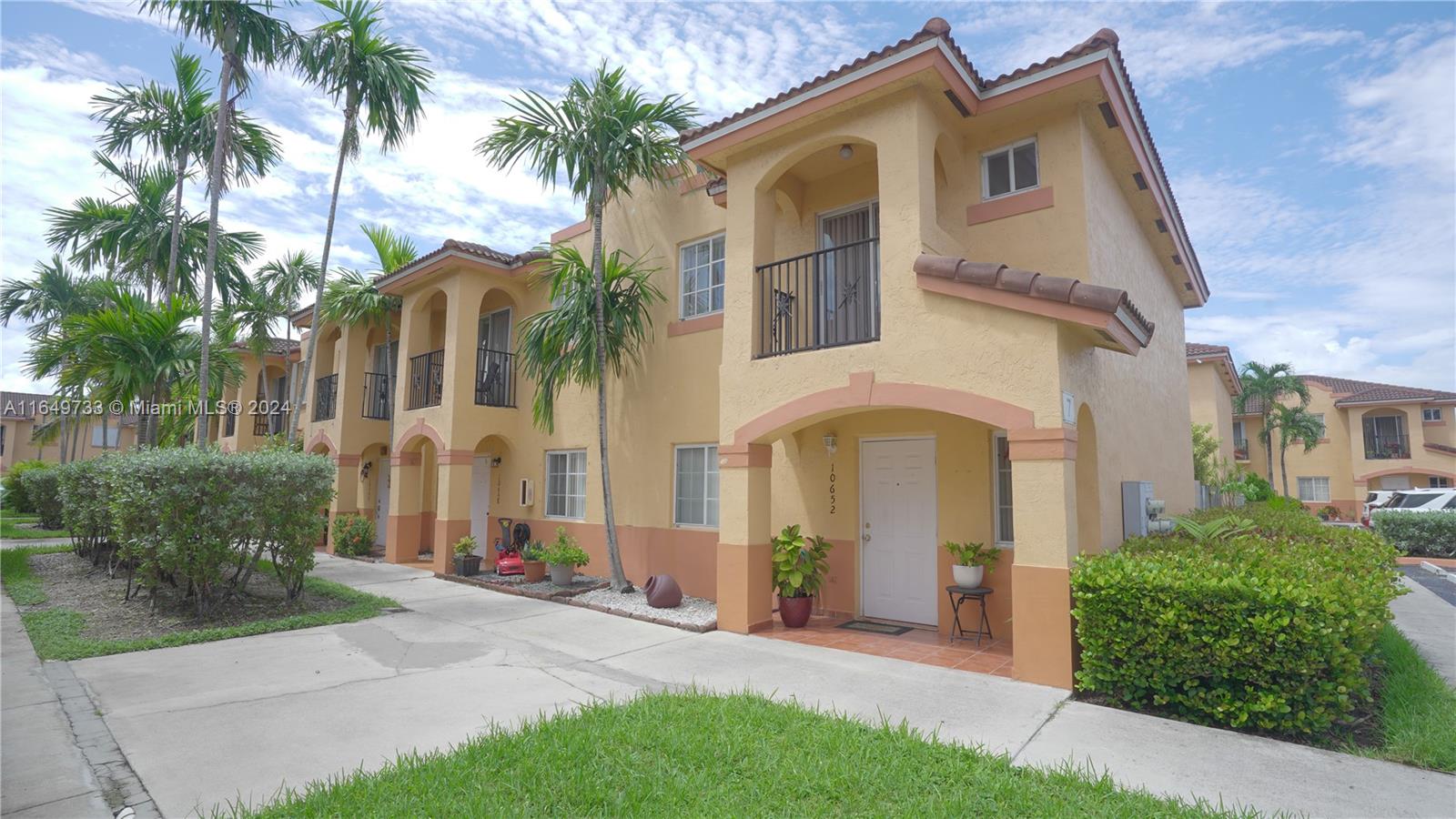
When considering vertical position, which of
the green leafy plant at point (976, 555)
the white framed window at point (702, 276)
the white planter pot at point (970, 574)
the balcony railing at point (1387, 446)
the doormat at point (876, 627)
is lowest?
the doormat at point (876, 627)

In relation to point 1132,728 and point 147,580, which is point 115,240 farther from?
point 1132,728

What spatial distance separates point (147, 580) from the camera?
8.88 meters

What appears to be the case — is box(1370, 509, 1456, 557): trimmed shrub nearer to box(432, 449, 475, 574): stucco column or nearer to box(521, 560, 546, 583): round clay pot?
box(521, 560, 546, 583): round clay pot

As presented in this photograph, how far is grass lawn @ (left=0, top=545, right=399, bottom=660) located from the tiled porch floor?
221 inches

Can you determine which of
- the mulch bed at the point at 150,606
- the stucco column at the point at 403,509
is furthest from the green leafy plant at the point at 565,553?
the stucco column at the point at 403,509

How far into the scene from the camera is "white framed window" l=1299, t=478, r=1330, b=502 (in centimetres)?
3650

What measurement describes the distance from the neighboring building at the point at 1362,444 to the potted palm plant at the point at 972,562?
3557 cm

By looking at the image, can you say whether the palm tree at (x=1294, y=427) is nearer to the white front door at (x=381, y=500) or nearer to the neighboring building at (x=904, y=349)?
the neighboring building at (x=904, y=349)

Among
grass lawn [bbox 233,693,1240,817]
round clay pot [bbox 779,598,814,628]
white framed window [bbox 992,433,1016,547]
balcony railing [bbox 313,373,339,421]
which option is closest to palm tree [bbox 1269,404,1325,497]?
white framed window [bbox 992,433,1016,547]

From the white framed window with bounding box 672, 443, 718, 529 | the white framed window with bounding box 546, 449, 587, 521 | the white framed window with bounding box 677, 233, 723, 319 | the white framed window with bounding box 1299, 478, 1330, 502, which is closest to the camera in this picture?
the white framed window with bounding box 672, 443, 718, 529

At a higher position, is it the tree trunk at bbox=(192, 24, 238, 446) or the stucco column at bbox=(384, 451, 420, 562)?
the tree trunk at bbox=(192, 24, 238, 446)

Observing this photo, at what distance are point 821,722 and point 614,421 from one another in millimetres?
7937

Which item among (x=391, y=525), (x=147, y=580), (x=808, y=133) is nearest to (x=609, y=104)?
(x=808, y=133)

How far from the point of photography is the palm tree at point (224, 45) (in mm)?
11359
